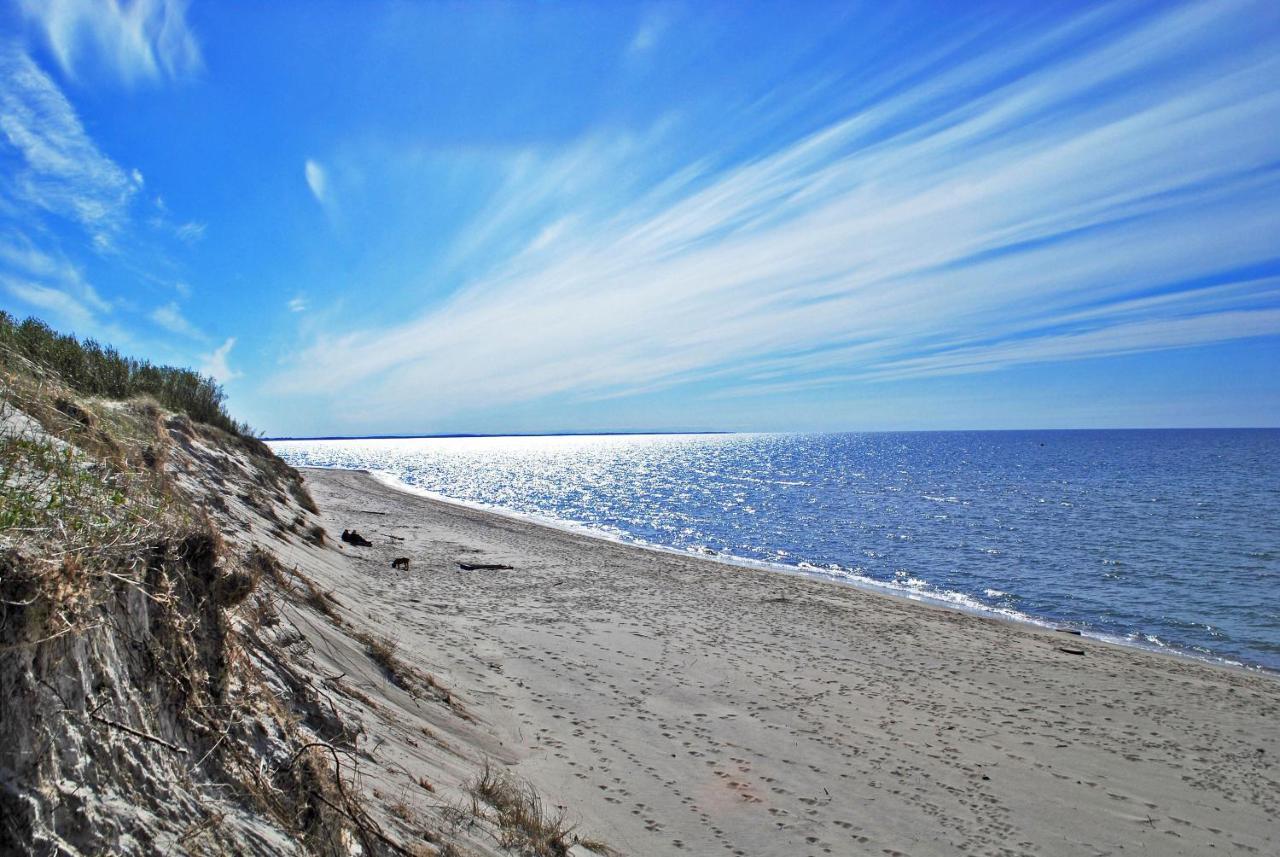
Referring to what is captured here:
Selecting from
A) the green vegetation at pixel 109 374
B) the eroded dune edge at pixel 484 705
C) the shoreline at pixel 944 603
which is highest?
the green vegetation at pixel 109 374

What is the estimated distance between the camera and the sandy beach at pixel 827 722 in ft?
24.2

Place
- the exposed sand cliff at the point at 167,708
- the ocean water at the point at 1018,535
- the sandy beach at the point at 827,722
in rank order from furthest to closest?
the ocean water at the point at 1018,535 < the sandy beach at the point at 827,722 < the exposed sand cliff at the point at 167,708

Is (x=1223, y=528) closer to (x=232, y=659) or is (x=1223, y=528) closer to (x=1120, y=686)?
(x=1120, y=686)

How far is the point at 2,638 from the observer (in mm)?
2613

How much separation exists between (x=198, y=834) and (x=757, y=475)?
275 ft

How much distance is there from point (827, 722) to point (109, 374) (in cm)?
1474

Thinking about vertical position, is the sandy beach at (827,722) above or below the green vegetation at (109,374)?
below

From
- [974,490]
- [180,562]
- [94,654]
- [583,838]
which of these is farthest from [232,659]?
[974,490]

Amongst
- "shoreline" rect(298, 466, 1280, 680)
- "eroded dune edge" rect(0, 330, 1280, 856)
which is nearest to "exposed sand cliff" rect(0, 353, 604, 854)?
"eroded dune edge" rect(0, 330, 1280, 856)

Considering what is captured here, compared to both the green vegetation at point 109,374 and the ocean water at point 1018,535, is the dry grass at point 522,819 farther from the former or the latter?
the ocean water at point 1018,535

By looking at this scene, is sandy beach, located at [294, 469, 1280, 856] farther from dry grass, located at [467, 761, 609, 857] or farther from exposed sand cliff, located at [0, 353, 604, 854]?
exposed sand cliff, located at [0, 353, 604, 854]

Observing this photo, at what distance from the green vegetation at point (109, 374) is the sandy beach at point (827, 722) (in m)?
4.95

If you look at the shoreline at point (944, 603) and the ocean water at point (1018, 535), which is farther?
the ocean water at point (1018, 535)

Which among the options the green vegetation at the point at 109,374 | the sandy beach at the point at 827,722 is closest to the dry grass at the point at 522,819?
the sandy beach at the point at 827,722
